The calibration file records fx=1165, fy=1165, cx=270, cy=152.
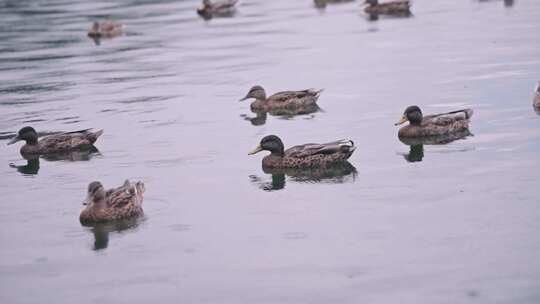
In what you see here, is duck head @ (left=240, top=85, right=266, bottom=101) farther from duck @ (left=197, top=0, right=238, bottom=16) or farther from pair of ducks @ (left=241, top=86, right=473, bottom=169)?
duck @ (left=197, top=0, right=238, bottom=16)

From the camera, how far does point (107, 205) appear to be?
60.6 ft

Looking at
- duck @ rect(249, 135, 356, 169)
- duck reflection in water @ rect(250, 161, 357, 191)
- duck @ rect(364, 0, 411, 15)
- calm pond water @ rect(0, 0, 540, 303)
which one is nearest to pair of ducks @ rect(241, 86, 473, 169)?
duck @ rect(249, 135, 356, 169)

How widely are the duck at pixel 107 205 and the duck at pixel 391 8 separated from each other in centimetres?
3211

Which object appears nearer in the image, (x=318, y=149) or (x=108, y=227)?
(x=108, y=227)

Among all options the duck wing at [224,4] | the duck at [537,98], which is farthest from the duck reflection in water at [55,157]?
the duck wing at [224,4]

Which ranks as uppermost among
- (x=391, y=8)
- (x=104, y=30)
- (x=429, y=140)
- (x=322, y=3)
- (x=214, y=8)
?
(x=214, y=8)

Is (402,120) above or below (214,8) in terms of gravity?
below

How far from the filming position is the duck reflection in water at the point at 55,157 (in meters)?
23.5

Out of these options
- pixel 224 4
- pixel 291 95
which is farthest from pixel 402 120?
pixel 224 4

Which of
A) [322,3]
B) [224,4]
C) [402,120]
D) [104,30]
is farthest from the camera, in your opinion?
[224,4]

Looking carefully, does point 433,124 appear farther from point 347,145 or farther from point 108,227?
point 108,227

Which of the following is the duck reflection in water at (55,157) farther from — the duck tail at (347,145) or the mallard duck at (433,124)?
the mallard duck at (433,124)

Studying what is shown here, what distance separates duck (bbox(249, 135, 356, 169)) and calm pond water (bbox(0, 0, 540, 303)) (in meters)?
0.31

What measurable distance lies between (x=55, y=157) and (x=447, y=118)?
322 inches
